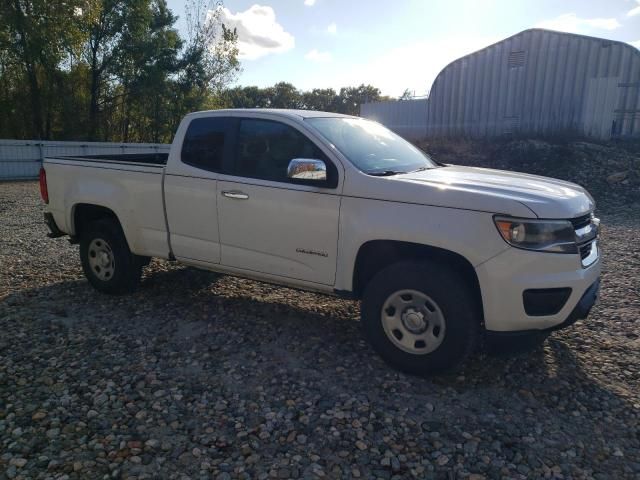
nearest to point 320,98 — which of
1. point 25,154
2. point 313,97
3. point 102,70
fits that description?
point 313,97

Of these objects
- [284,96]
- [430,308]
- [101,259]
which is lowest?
[101,259]

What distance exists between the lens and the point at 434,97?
72.1 feet

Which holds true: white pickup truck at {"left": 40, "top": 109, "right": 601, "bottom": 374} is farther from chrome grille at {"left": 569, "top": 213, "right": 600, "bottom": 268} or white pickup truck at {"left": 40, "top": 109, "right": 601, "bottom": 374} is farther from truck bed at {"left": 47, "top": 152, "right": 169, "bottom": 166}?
truck bed at {"left": 47, "top": 152, "right": 169, "bottom": 166}

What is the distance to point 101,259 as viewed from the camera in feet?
16.8

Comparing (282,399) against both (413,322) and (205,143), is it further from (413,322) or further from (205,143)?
(205,143)

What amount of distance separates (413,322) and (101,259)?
3.47 m

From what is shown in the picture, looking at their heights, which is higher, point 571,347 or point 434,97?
point 434,97

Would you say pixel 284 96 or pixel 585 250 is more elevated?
pixel 284 96

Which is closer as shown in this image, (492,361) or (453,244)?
(453,244)

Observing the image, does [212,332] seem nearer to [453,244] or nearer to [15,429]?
[15,429]

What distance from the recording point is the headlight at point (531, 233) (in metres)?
3.03

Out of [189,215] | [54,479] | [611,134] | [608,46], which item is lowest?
[54,479]

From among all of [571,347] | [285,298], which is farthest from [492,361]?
[285,298]

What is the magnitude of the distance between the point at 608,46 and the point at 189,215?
18365 mm
